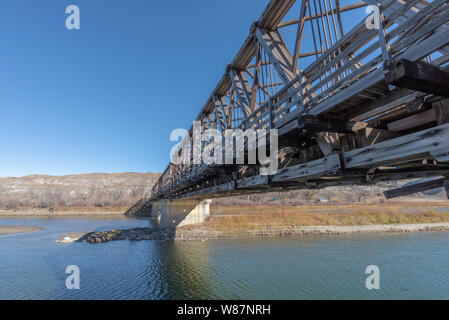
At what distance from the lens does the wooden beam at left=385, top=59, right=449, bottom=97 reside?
3.55m

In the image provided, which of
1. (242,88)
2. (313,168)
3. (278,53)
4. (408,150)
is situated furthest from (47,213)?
(408,150)

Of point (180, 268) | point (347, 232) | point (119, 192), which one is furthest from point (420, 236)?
point (119, 192)

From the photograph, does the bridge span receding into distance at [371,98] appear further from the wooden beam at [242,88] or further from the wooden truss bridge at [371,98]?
the wooden beam at [242,88]

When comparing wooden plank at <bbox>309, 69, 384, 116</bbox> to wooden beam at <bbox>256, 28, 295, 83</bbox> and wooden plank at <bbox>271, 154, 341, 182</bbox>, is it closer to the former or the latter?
wooden plank at <bbox>271, 154, 341, 182</bbox>

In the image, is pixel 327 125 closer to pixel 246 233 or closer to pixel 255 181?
pixel 255 181

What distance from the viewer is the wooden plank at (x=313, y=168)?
6004mm

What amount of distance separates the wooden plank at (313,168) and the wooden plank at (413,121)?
140 cm

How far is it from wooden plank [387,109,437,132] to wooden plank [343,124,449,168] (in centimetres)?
82

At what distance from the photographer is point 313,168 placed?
22.2ft

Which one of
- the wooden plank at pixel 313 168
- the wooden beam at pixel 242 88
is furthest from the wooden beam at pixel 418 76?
the wooden beam at pixel 242 88

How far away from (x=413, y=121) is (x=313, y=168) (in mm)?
2527

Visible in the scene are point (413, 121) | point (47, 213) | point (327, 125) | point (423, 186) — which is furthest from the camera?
point (47, 213)

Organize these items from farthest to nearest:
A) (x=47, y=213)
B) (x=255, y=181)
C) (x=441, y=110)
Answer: (x=47, y=213), (x=255, y=181), (x=441, y=110)
